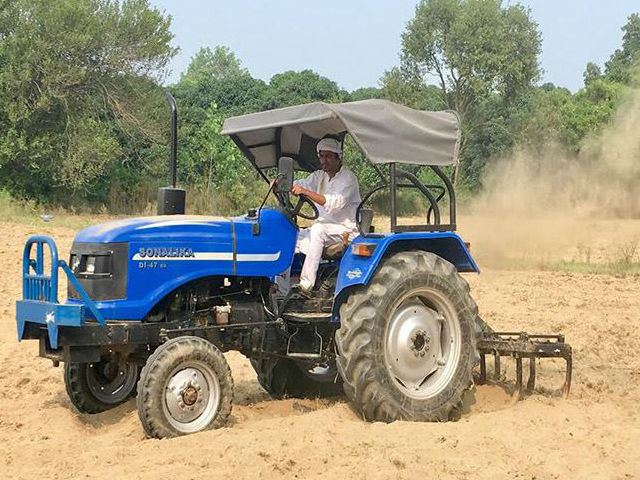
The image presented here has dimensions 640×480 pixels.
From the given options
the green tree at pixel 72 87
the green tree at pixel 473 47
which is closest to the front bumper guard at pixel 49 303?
the green tree at pixel 72 87

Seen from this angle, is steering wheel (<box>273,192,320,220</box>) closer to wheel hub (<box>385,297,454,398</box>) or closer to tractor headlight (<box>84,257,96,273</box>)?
wheel hub (<box>385,297,454,398</box>)

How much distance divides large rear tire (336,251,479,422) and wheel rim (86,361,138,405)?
186cm

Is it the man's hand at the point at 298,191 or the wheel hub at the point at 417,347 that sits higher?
the man's hand at the point at 298,191

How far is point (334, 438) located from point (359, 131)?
227 centimetres

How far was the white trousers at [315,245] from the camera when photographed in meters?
7.16

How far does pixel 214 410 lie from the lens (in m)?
6.43

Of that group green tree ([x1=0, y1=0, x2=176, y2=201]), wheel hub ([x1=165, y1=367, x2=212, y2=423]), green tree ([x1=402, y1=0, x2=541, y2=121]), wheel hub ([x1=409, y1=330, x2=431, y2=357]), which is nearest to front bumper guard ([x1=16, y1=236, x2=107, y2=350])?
wheel hub ([x1=165, y1=367, x2=212, y2=423])

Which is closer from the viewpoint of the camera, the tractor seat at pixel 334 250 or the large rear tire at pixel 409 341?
the large rear tire at pixel 409 341

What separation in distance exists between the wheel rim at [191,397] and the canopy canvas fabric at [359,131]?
2.01 metres

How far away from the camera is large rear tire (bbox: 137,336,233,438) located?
6.14m

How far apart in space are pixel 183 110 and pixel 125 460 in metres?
33.1

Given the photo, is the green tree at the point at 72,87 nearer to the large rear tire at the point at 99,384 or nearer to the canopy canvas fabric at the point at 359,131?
the canopy canvas fabric at the point at 359,131

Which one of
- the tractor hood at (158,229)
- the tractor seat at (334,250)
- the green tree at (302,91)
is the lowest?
the tractor seat at (334,250)

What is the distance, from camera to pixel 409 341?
7074 mm
